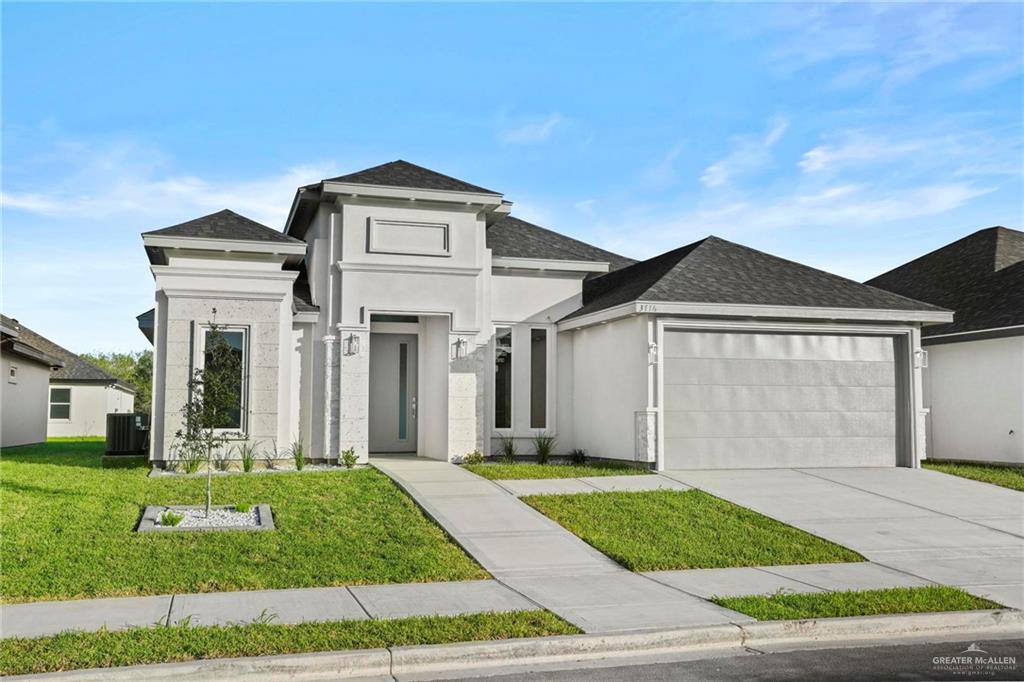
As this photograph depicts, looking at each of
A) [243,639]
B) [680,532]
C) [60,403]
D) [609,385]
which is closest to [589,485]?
[680,532]

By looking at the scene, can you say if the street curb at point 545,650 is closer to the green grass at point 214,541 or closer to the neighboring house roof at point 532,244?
the green grass at point 214,541

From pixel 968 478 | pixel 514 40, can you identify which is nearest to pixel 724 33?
pixel 514 40

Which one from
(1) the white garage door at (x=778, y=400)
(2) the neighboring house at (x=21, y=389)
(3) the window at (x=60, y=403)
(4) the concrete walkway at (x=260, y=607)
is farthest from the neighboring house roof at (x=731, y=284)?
(3) the window at (x=60, y=403)

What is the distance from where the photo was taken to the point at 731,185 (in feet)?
68.8

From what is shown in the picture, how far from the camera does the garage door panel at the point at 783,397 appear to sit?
1712 centimetres

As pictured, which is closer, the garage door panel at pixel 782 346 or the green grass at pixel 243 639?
the green grass at pixel 243 639

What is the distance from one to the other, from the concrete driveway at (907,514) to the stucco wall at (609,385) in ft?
5.02

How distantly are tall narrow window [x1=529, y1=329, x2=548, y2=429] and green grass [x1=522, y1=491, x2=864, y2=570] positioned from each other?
575 cm

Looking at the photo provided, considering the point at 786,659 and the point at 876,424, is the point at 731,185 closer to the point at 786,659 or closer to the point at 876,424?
the point at 876,424

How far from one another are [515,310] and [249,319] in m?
5.86

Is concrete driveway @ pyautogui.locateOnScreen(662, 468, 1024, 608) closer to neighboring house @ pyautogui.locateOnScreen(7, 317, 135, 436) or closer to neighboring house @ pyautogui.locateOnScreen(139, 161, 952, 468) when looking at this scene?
neighboring house @ pyautogui.locateOnScreen(139, 161, 952, 468)

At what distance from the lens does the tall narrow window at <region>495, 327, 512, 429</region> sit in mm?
19469

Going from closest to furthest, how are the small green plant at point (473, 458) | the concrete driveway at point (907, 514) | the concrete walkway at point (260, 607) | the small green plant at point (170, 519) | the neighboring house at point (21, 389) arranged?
1. the concrete walkway at point (260, 607)
2. the concrete driveway at point (907, 514)
3. the small green plant at point (170, 519)
4. the small green plant at point (473, 458)
5. the neighboring house at point (21, 389)

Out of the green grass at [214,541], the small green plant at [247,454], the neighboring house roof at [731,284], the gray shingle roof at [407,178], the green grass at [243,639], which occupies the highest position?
the gray shingle roof at [407,178]
